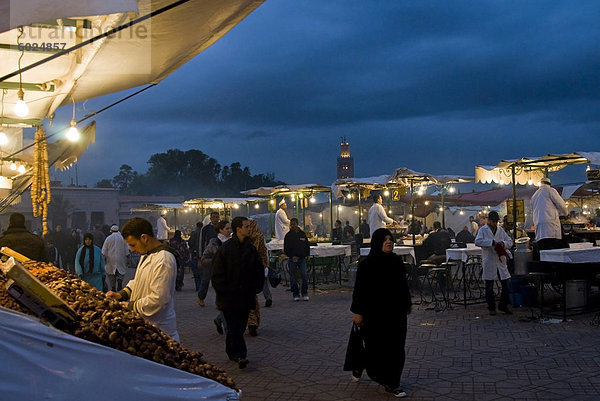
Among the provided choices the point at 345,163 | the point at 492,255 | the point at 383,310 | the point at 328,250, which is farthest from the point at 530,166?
the point at 345,163

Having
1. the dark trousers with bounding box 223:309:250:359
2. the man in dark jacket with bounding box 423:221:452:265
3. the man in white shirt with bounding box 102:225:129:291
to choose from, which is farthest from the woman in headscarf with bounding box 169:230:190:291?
the dark trousers with bounding box 223:309:250:359

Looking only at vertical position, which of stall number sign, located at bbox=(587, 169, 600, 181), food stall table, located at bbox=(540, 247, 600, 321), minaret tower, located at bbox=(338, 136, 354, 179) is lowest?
food stall table, located at bbox=(540, 247, 600, 321)

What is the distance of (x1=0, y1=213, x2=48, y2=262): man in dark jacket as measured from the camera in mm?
7535

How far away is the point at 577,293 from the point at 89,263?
8.79 m

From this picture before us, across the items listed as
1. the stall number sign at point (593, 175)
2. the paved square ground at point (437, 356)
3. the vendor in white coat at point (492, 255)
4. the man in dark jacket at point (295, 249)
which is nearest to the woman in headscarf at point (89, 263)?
the paved square ground at point (437, 356)

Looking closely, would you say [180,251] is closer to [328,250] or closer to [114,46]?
[328,250]

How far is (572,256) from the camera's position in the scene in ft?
31.9

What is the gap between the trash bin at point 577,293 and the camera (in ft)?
32.5

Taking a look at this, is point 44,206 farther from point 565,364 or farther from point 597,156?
point 597,156

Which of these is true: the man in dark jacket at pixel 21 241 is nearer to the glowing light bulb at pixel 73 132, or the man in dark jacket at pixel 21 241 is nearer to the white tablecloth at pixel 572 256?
the glowing light bulb at pixel 73 132

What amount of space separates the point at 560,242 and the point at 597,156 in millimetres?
2124

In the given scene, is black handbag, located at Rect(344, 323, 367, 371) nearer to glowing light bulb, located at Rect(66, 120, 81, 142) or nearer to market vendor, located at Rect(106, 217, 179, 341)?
market vendor, located at Rect(106, 217, 179, 341)

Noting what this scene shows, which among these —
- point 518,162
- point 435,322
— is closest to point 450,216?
point 518,162

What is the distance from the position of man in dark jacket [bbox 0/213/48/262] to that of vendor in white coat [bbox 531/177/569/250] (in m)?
8.81
